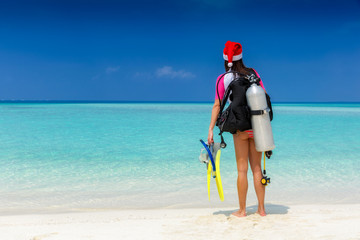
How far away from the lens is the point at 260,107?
2887 mm

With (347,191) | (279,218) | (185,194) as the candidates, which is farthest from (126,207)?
(347,191)

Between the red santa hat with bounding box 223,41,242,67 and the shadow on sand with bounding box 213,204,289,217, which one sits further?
the shadow on sand with bounding box 213,204,289,217

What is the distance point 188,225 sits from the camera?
9.77 ft

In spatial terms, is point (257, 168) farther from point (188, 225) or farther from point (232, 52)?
point (232, 52)

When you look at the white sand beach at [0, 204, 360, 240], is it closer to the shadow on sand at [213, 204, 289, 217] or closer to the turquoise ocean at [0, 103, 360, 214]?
the shadow on sand at [213, 204, 289, 217]

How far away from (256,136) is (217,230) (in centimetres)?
81

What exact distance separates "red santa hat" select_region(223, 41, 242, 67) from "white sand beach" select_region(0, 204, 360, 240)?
1.36 m

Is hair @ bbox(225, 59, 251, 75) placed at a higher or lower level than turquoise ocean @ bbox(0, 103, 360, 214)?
higher

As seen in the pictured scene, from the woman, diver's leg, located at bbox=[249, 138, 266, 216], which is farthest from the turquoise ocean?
the woman

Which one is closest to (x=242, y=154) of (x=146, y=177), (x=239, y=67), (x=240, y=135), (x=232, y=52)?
(x=240, y=135)

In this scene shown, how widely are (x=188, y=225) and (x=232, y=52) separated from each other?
1498 millimetres

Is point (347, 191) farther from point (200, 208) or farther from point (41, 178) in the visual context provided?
point (41, 178)

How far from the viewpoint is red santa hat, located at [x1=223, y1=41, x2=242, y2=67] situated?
9.84 feet

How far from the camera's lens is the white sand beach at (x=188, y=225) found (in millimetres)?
2709
